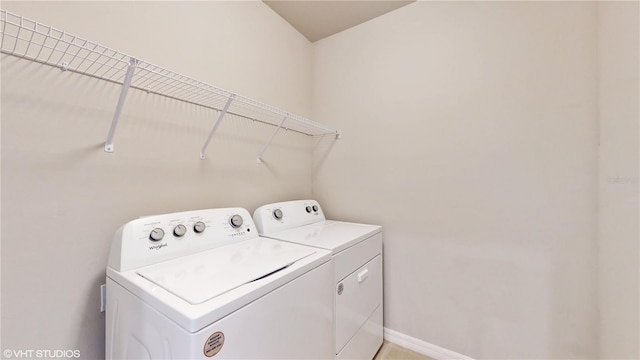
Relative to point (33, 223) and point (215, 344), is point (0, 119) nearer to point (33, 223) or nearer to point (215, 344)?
point (33, 223)

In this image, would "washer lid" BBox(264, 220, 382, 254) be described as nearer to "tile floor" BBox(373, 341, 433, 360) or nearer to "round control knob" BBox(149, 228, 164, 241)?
"round control knob" BBox(149, 228, 164, 241)

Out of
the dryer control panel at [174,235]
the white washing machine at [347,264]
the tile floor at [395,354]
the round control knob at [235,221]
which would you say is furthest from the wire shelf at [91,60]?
the tile floor at [395,354]

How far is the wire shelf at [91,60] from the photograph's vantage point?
2.48 feet

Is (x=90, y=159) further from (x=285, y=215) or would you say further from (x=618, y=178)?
(x=618, y=178)

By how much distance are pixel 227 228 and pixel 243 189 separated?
0.38 metres

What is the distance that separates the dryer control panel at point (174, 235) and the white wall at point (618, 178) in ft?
5.23

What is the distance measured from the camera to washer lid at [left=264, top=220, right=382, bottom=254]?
122cm

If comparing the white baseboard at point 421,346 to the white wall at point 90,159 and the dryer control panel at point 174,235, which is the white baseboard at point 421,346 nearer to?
the dryer control panel at point 174,235

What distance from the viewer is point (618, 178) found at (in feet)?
3.25

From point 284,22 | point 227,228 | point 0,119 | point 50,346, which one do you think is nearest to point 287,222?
point 227,228

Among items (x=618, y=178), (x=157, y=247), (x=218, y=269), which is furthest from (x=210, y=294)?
(x=618, y=178)

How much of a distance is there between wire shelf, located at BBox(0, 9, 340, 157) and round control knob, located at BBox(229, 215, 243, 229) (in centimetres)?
60

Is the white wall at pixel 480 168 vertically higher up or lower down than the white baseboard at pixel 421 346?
higher up

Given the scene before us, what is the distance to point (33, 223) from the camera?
812 millimetres
